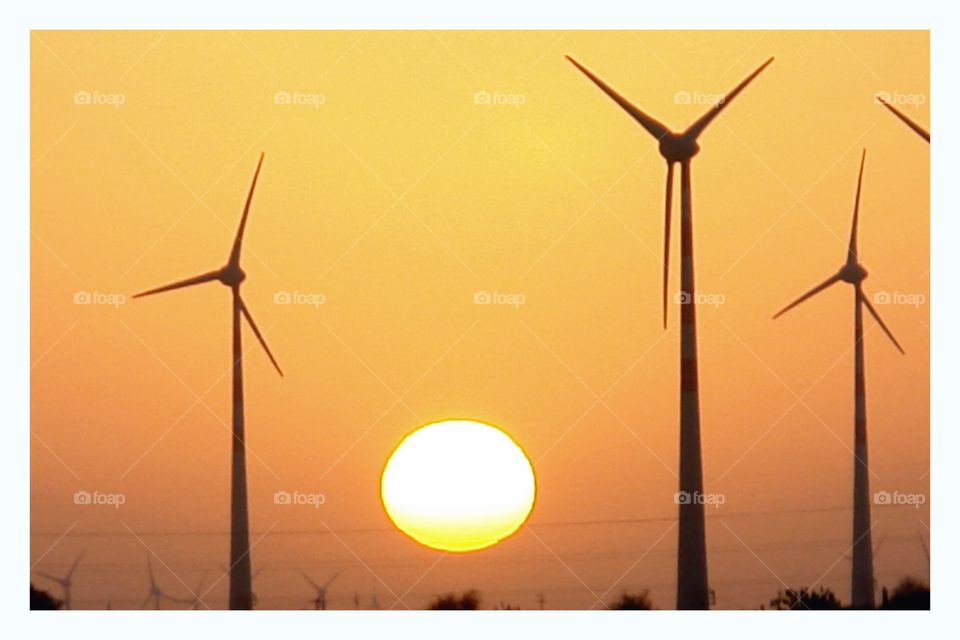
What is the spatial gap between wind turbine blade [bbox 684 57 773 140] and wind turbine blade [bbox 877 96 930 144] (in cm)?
102

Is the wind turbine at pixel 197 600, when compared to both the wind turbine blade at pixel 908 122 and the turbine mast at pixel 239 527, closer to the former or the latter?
the turbine mast at pixel 239 527

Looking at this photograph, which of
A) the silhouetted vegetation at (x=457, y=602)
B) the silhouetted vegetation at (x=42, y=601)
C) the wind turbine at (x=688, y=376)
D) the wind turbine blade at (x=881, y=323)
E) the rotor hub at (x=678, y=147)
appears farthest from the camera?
the rotor hub at (x=678, y=147)

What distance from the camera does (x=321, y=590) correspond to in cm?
1616

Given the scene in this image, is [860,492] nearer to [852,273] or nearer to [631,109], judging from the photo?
[852,273]

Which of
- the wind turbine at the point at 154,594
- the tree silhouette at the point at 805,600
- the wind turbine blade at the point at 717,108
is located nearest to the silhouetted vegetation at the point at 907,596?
the tree silhouette at the point at 805,600

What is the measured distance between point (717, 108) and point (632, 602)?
13.8 feet

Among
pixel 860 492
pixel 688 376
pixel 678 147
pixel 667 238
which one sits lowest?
pixel 860 492

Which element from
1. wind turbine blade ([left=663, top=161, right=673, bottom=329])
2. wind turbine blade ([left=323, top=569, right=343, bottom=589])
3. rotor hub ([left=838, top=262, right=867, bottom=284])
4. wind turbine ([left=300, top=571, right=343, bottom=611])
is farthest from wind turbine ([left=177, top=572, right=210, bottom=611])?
rotor hub ([left=838, top=262, right=867, bottom=284])

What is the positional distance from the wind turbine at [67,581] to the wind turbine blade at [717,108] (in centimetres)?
619

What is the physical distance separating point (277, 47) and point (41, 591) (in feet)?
16.1

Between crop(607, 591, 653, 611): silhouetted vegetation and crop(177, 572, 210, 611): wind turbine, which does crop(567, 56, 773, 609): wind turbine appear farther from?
crop(177, 572, 210, 611): wind turbine

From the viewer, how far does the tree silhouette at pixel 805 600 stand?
16047 mm

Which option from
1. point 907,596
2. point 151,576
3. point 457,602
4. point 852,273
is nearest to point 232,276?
point 151,576

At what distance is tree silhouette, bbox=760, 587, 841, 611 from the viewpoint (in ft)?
52.6
